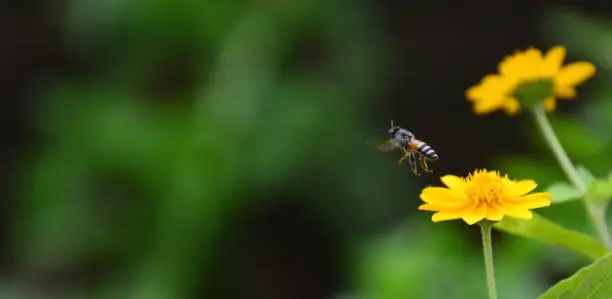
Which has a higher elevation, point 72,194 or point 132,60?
point 132,60

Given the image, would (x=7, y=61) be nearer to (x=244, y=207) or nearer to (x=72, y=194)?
(x=72, y=194)

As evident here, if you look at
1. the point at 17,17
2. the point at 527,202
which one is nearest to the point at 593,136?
the point at 527,202

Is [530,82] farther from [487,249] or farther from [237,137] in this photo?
[237,137]

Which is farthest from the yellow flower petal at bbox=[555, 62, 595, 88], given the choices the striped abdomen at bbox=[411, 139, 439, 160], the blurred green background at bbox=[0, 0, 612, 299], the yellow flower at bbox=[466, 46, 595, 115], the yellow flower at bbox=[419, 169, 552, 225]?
the blurred green background at bbox=[0, 0, 612, 299]

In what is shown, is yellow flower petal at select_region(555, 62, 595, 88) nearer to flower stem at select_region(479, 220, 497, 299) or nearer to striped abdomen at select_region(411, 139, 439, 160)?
striped abdomen at select_region(411, 139, 439, 160)

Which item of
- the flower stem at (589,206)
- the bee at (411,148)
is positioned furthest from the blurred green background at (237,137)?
the flower stem at (589,206)

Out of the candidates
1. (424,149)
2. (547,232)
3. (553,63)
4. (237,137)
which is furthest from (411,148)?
(237,137)

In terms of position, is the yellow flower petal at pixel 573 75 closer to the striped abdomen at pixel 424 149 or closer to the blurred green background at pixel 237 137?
the striped abdomen at pixel 424 149
